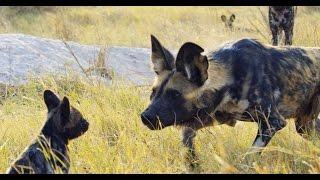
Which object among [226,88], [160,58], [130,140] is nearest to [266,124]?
[226,88]

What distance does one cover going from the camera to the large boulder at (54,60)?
8305 mm

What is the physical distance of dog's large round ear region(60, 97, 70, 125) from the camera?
427cm

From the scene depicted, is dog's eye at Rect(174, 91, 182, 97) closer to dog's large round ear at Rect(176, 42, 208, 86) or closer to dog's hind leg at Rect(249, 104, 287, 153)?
dog's large round ear at Rect(176, 42, 208, 86)

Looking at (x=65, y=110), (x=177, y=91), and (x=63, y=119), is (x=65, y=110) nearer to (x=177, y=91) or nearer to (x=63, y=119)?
(x=63, y=119)

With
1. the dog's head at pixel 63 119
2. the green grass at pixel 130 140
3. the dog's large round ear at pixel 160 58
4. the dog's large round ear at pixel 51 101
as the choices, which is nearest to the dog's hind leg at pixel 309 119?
the green grass at pixel 130 140

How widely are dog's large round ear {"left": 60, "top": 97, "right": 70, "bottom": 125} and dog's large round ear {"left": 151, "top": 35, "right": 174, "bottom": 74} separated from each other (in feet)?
2.40

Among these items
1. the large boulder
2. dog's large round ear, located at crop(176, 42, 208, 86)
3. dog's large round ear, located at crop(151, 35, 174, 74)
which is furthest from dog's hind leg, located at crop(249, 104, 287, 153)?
the large boulder

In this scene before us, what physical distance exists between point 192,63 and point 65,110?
861mm

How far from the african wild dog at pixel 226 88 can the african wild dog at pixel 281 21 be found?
3.30 meters

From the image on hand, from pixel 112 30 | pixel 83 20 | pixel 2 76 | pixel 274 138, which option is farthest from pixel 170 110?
pixel 83 20

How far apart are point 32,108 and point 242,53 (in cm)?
262

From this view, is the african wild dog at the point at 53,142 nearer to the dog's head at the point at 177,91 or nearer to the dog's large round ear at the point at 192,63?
the dog's head at the point at 177,91

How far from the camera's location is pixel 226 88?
468 centimetres
